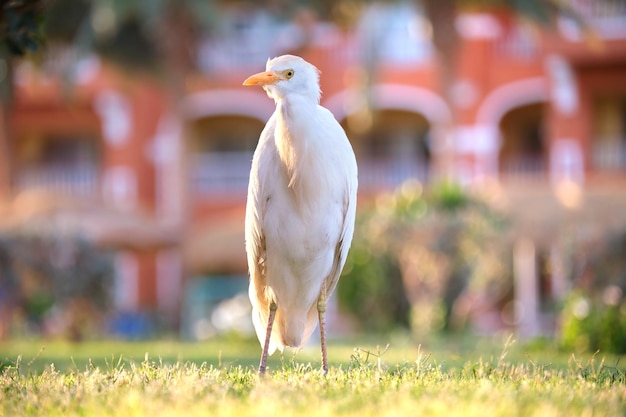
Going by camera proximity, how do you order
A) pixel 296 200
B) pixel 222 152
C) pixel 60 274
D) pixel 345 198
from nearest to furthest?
pixel 296 200
pixel 345 198
pixel 60 274
pixel 222 152

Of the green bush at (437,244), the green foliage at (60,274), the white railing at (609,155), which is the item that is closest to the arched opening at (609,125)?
the white railing at (609,155)

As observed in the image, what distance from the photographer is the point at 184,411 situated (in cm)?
477

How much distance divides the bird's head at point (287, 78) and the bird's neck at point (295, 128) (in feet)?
0.16

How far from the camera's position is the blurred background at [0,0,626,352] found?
18.1m

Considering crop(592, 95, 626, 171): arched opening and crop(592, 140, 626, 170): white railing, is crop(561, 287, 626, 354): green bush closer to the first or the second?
crop(592, 140, 626, 170): white railing

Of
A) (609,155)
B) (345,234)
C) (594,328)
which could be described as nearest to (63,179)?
(609,155)

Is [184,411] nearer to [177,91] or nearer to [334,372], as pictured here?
[334,372]

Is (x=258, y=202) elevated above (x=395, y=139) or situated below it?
below

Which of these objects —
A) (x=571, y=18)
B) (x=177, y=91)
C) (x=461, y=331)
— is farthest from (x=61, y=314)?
(x=571, y=18)

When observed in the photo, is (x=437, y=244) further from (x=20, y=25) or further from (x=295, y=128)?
(x=295, y=128)

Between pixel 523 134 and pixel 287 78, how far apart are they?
87.7 feet

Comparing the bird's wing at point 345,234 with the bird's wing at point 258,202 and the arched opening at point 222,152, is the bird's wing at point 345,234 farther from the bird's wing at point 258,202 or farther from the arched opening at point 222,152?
the arched opening at point 222,152

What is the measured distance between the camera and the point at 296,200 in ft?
22.5

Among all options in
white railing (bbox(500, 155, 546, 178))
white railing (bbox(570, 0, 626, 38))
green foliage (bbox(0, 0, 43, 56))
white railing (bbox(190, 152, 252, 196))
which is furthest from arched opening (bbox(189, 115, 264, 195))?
green foliage (bbox(0, 0, 43, 56))
